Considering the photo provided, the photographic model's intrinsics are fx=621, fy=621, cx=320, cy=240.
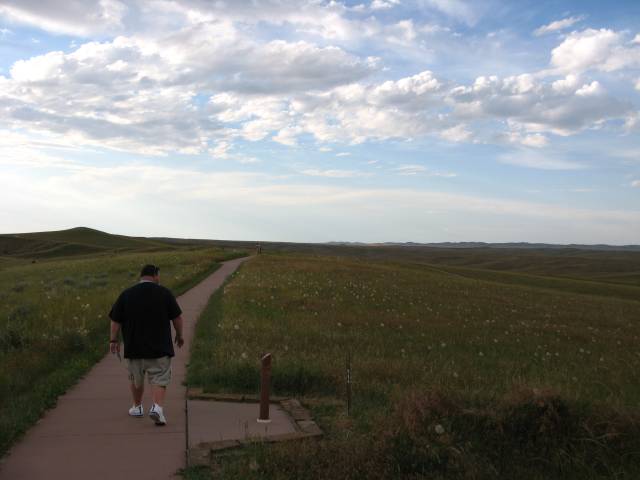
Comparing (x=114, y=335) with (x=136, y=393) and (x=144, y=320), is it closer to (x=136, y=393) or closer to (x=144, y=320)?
(x=144, y=320)

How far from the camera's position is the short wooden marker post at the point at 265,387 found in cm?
690

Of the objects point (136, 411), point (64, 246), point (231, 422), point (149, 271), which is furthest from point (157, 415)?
point (64, 246)

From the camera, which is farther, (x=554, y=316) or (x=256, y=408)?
(x=554, y=316)

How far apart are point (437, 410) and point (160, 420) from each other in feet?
10.2

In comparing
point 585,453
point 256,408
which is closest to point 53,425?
point 256,408

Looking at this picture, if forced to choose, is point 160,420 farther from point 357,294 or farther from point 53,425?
point 357,294

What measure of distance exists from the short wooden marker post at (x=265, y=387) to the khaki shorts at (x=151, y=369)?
→ 1.22m

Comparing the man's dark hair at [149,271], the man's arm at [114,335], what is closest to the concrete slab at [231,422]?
the man's arm at [114,335]

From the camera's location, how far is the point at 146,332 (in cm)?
739

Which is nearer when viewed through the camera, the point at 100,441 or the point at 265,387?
the point at 100,441

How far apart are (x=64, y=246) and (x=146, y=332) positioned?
8789cm

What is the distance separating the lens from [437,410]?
6.62m

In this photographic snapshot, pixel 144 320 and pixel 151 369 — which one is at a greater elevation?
pixel 144 320

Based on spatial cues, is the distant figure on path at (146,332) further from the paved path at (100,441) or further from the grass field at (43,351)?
the grass field at (43,351)
